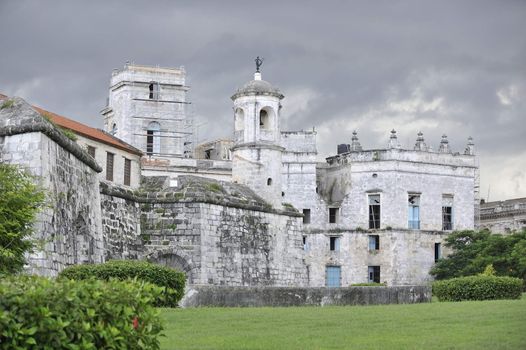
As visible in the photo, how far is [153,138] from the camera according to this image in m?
86.1

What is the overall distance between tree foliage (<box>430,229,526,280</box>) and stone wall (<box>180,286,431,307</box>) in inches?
1196

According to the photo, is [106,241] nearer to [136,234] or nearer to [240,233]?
[136,234]

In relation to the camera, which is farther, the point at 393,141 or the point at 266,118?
the point at 393,141

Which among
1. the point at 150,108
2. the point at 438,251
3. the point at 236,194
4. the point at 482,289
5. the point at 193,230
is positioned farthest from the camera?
the point at 150,108

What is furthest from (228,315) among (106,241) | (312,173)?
(312,173)

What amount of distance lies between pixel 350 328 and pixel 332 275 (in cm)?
5331

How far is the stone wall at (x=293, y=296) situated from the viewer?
26203 millimetres

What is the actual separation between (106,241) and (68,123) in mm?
5700

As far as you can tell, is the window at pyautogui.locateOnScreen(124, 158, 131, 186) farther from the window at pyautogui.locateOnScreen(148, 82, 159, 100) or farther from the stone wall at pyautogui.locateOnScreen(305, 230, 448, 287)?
the window at pyautogui.locateOnScreen(148, 82, 159, 100)

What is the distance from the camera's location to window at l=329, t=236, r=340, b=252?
239 ft

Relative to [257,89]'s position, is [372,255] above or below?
below

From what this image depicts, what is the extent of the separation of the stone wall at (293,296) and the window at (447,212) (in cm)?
4496

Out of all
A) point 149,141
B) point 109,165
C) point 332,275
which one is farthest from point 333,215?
point 109,165

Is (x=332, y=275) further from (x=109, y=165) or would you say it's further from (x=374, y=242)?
(x=109, y=165)
